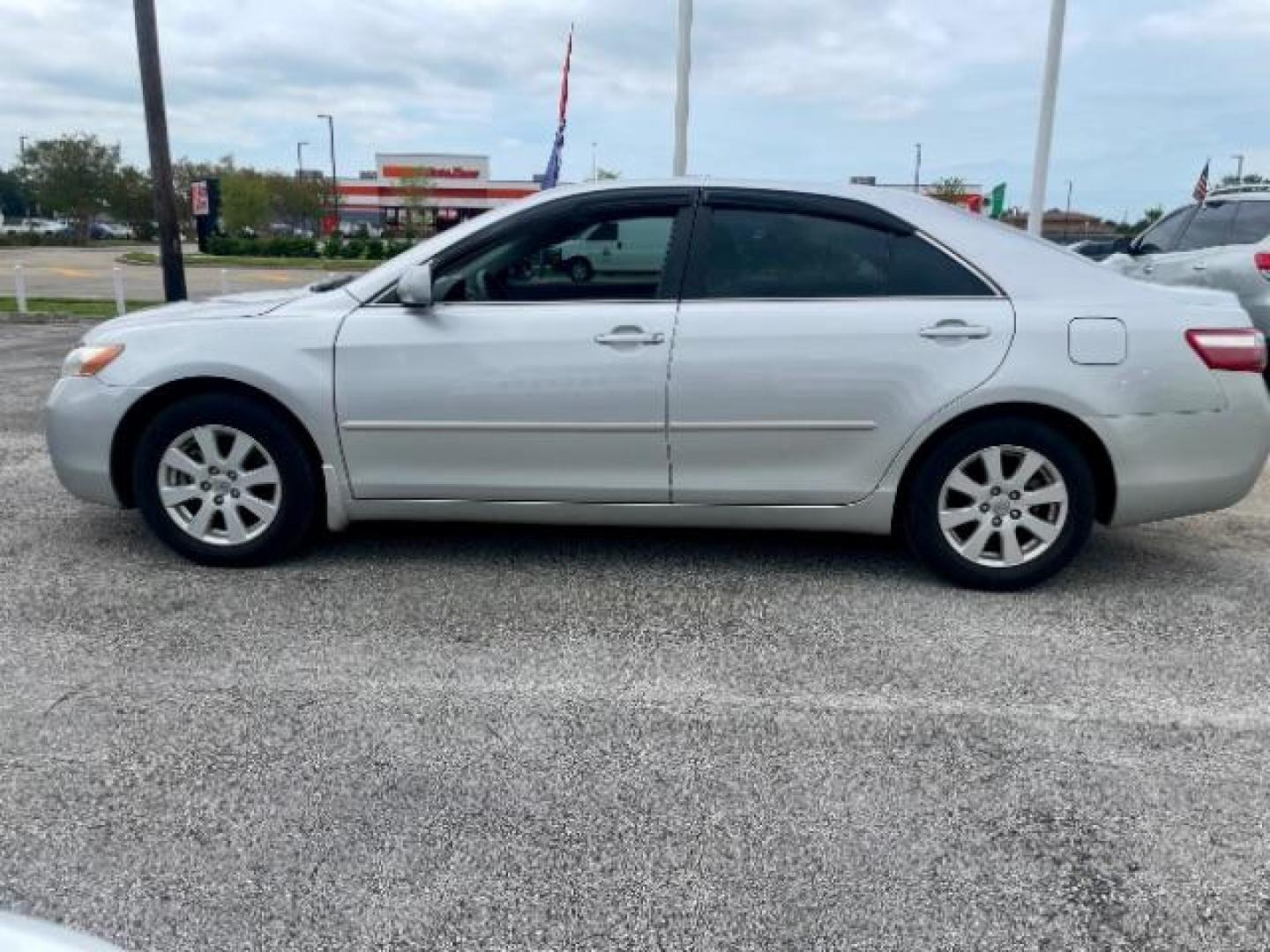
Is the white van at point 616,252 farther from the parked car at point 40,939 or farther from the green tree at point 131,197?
the green tree at point 131,197

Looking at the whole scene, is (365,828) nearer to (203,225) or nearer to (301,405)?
(301,405)

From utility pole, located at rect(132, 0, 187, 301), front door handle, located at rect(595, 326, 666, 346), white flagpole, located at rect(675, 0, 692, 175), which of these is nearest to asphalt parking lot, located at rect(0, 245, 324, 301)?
utility pole, located at rect(132, 0, 187, 301)

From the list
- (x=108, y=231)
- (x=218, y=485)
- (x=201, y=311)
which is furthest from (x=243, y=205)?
(x=218, y=485)

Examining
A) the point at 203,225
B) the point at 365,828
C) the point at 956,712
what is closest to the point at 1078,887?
the point at 956,712

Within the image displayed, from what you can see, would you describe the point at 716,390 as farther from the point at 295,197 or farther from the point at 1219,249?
the point at 295,197

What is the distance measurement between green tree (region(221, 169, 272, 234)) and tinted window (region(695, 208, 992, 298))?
54984 millimetres

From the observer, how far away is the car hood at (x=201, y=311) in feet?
14.3

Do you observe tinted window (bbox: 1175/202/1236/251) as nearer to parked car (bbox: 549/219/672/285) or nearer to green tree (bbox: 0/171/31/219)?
parked car (bbox: 549/219/672/285)

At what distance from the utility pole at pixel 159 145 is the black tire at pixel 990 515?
11.8 metres

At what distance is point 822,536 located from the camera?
492cm

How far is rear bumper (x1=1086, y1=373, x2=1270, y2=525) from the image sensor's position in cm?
402

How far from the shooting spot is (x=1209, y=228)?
8.58 metres

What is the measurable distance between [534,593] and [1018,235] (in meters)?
2.40

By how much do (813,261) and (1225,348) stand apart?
1583mm
